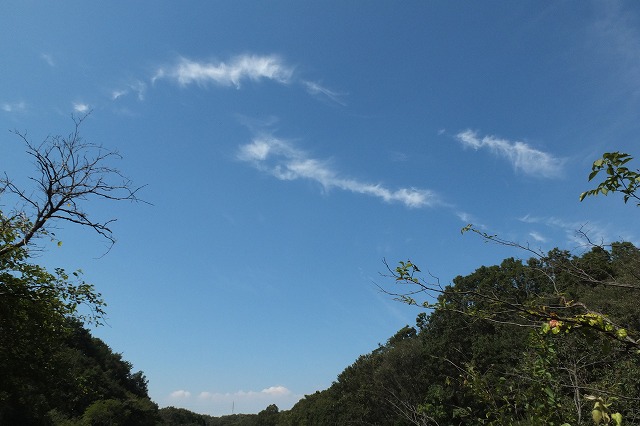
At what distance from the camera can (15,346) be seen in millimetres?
11008

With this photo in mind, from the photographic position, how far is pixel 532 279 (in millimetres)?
40438

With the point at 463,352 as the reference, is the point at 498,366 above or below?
below

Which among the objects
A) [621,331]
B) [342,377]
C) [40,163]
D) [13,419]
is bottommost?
[621,331]

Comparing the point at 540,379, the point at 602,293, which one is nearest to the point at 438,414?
the point at 540,379

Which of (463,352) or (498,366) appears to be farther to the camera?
(463,352)

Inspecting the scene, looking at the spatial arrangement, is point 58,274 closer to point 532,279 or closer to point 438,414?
point 438,414

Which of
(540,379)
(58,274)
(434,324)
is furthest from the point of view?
(434,324)

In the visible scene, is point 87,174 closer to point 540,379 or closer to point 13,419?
point 540,379

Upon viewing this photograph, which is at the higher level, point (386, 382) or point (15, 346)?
point (386, 382)

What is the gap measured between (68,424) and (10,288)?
108ft

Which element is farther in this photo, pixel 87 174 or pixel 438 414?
pixel 87 174

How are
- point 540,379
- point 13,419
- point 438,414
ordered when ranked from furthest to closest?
point 13,419 < point 438,414 < point 540,379

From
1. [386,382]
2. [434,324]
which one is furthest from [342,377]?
[434,324]

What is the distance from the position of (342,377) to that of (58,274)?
56692 millimetres
